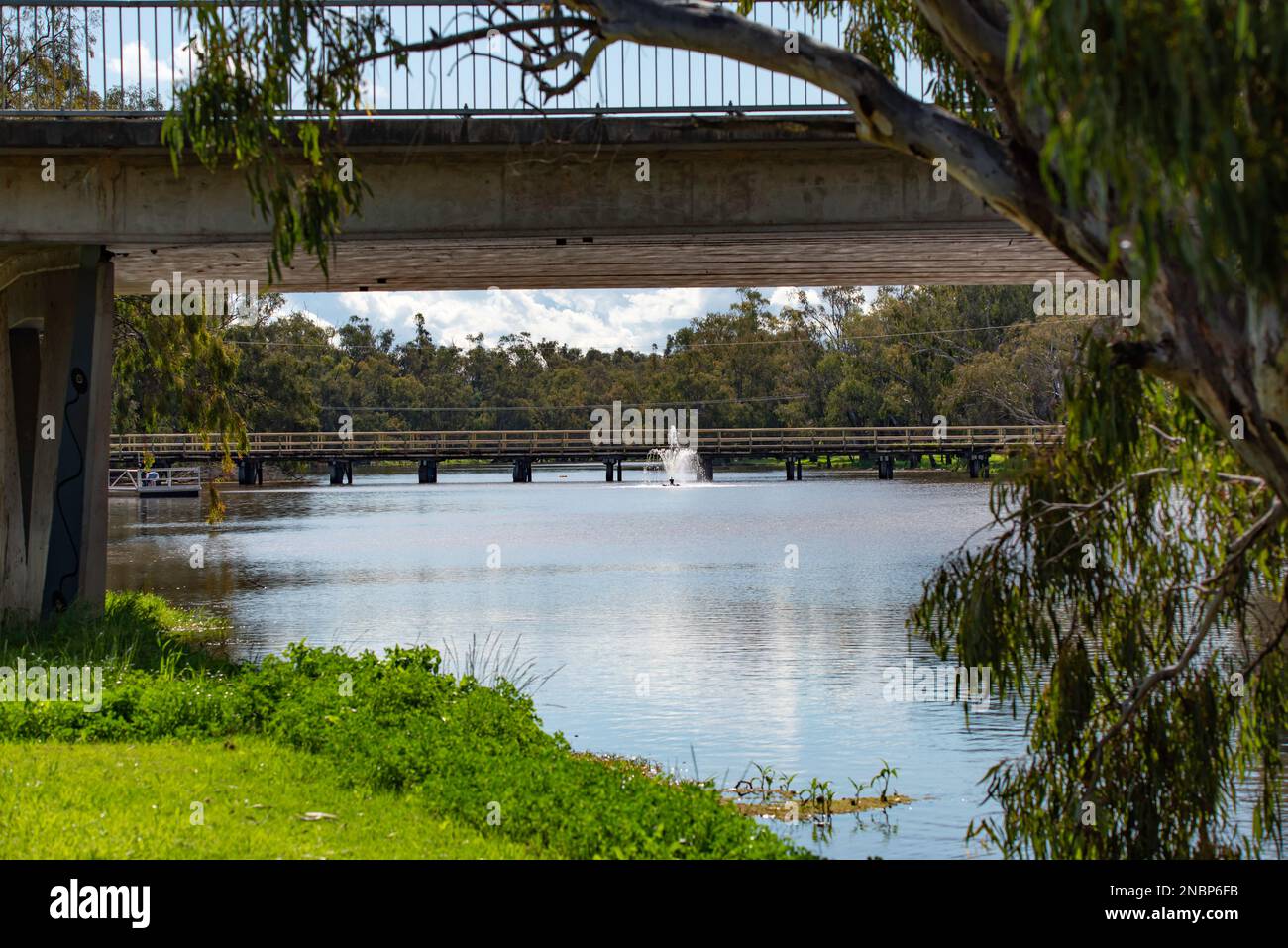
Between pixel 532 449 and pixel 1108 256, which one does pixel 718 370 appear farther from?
pixel 1108 256

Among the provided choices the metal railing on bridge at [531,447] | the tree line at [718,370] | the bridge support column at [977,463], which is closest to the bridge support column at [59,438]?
the tree line at [718,370]

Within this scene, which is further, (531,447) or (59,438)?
(531,447)

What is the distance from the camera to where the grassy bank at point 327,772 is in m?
8.55

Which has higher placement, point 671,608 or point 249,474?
point 249,474

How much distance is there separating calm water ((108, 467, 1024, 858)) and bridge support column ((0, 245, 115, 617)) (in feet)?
9.57

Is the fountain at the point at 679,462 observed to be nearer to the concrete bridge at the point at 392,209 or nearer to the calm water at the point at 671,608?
the calm water at the point at 671,608

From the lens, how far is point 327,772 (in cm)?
1038

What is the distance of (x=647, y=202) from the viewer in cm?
1609

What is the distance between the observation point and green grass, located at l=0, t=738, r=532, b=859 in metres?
8.12

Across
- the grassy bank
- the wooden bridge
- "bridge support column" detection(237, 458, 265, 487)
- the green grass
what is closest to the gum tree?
the grassy bank

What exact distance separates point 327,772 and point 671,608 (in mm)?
13699

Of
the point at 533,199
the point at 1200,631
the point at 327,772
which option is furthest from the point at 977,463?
the point at 1200,631
